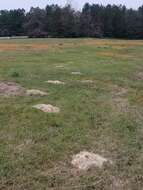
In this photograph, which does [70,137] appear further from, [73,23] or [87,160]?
[73,23]

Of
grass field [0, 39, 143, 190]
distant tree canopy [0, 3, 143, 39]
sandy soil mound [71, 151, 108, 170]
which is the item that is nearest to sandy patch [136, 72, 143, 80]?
grass field [0, 39, 143, 190]

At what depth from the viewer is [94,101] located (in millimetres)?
12188

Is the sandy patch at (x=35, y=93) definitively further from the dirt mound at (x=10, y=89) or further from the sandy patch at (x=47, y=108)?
the sandy patch at (x=47, y=108)

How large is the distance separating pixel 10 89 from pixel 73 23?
226ft

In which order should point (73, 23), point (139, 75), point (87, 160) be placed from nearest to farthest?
point (87, 160) → point (139, 75) → point (73, 23)

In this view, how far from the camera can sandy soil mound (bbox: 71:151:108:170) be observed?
6.79 m

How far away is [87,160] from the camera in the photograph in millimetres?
6996

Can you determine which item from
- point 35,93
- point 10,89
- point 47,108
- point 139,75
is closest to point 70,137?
point 47,108

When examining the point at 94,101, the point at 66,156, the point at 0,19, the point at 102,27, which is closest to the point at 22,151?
the point at 66,156

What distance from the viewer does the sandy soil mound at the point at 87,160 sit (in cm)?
679

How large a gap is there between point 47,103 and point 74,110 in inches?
42.3

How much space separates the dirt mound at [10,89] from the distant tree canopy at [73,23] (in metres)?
65.8

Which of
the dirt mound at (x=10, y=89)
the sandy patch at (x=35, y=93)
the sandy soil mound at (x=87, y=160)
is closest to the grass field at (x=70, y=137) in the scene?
the sandy soil mound at (x=87, y=160)

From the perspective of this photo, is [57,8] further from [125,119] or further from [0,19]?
[125,119]
